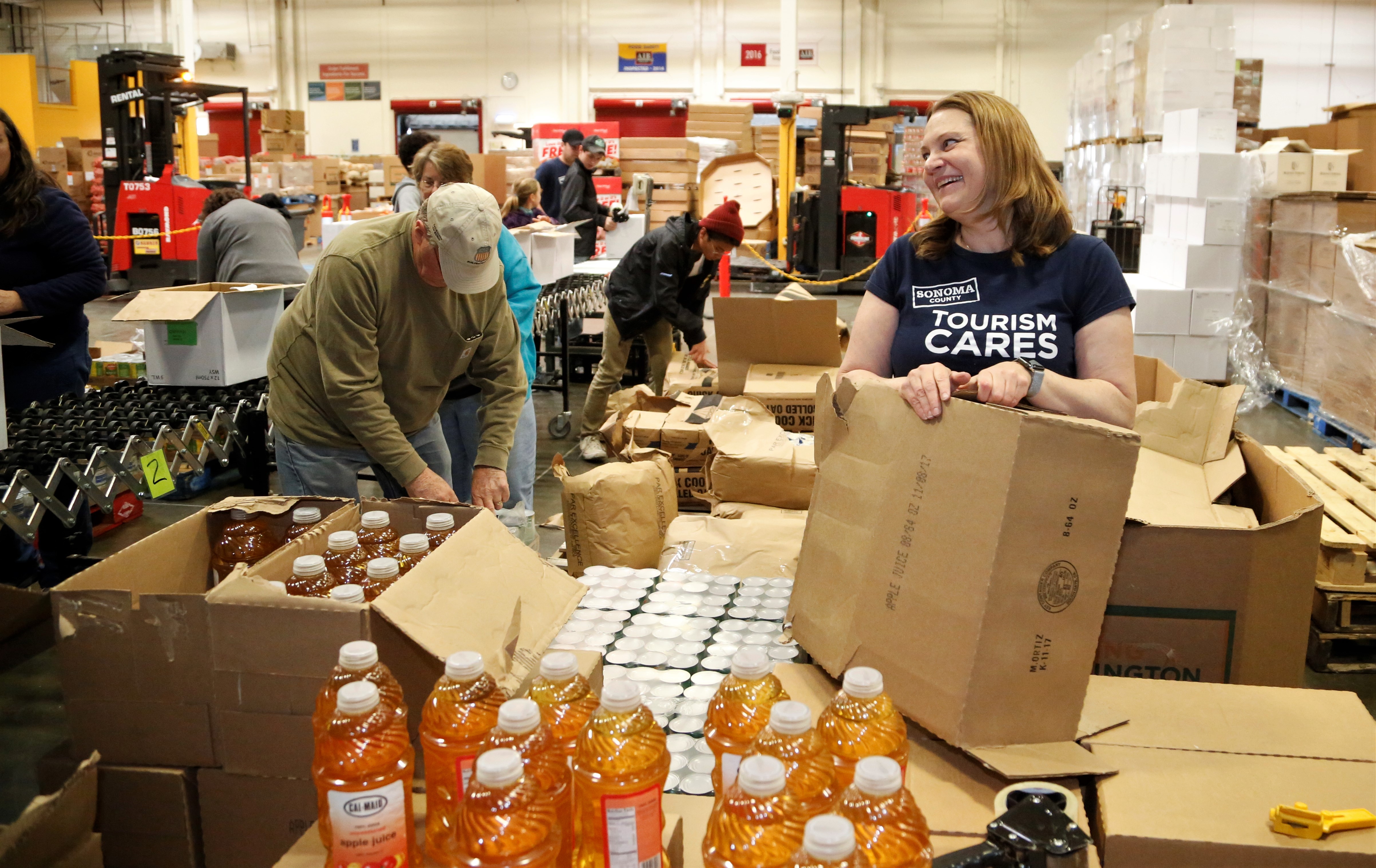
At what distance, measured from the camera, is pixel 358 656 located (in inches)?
52.1

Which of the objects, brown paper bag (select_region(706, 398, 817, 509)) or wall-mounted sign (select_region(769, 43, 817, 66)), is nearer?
brown paper bag (select_region(706, 398, 817, 509))

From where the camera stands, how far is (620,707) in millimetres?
1190

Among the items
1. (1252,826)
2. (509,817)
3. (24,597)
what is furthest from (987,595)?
Answer: (24,597)

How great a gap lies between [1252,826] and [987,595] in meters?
0.47

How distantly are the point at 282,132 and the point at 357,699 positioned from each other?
1644cm

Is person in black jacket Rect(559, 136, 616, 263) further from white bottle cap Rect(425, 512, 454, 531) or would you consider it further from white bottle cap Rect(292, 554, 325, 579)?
white bottle cap Rect(292, 554, 325, 579)

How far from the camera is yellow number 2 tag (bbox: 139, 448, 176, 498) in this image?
3637 mm


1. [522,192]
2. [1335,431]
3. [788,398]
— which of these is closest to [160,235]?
[522,192]

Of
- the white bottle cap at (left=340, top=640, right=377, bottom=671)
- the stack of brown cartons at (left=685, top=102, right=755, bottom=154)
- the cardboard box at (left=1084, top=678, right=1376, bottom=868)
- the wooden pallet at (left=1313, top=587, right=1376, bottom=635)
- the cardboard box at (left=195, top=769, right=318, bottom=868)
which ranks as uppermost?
the stack of brown cartons at (left=685, top=102, right=755, bottom=154)

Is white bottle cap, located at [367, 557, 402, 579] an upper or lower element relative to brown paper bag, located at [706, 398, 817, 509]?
upper

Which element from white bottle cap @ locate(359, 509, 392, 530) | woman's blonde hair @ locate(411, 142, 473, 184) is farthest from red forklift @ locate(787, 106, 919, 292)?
white bottle cap @ locate(359, 509, 392, 530)

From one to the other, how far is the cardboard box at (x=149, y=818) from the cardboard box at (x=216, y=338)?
282 cm

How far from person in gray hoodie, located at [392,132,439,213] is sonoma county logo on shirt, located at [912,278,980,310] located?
2476 millimetres

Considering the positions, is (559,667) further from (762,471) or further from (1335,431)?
(1335,431)
